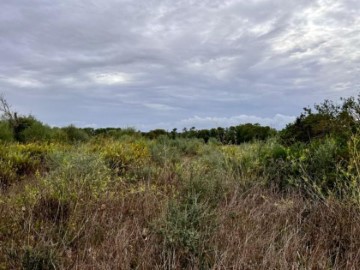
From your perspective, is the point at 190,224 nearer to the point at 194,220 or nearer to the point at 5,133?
the point at 194,220

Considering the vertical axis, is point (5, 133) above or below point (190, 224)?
above

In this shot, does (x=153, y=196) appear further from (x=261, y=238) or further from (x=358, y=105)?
(x=358, y=105)

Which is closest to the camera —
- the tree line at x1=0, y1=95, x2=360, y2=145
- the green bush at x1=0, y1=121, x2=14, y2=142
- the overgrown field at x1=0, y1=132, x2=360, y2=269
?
the overgrown field at x1=0, y1=132, x2=360, y2=269

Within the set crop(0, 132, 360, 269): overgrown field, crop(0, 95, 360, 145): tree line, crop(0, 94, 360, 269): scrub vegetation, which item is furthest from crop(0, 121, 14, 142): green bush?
crop(0, 132, 360, 269): overgrown field

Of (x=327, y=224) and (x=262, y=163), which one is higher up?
(x=262, y=163)

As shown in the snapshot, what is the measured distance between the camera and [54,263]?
12.8 feet

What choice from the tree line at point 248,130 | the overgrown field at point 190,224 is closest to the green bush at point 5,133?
the tree line at point 248,130

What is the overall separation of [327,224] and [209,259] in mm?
1725

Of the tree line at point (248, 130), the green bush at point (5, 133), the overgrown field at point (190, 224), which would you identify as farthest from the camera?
the green bush at point (5, 133)

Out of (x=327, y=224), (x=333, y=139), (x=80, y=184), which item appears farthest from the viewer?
(x=333, y=139)

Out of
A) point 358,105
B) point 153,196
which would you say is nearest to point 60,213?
point 153,196

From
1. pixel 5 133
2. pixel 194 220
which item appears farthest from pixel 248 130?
pixel 194 220

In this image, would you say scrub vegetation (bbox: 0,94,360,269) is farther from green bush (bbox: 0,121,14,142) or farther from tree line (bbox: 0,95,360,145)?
green bush (bbox: 0,121,14,142)

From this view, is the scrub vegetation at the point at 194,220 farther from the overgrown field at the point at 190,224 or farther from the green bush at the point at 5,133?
the green bush at the point at 5,133
